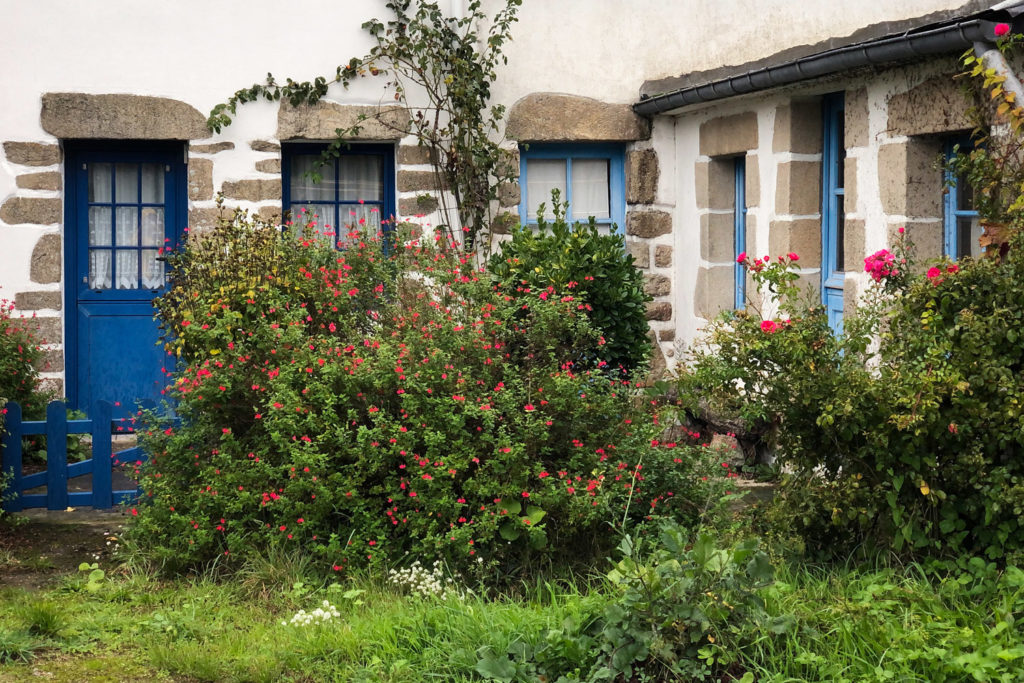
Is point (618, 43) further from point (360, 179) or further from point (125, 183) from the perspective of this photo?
point (125, 183)

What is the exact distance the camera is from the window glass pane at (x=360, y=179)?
9.05m

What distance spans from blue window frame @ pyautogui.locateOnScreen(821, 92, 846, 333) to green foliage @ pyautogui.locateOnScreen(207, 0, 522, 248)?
228 centimetres

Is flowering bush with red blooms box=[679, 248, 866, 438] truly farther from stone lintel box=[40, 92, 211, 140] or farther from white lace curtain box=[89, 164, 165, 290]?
white lace curtain box=[89, 164, 165, 290]

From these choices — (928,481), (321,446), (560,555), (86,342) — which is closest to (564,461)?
(560,555)

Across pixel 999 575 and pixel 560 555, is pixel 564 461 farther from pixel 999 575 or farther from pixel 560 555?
pixel 999 575

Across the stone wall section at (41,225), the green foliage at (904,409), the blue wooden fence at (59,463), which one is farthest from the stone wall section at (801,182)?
the stone wall section at (41,225)

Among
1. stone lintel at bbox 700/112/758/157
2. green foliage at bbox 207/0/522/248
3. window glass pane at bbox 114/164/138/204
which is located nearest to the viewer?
stone lintel at bbox 700/112/758/157

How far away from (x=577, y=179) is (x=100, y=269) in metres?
3.54

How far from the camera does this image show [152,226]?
29.3ft

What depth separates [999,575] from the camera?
4.46m

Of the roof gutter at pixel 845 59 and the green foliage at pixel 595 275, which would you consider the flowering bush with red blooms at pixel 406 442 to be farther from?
the roof gutter at pixel 845 59

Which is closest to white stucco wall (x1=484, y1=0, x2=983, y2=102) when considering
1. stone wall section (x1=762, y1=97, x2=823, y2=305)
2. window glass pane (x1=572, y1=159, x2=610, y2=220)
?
window glass pane (x1=572, y1=159, x2=610, y2=220)

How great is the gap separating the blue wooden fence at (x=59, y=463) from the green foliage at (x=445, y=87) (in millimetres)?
2764

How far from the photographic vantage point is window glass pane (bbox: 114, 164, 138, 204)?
8867 millimetres
